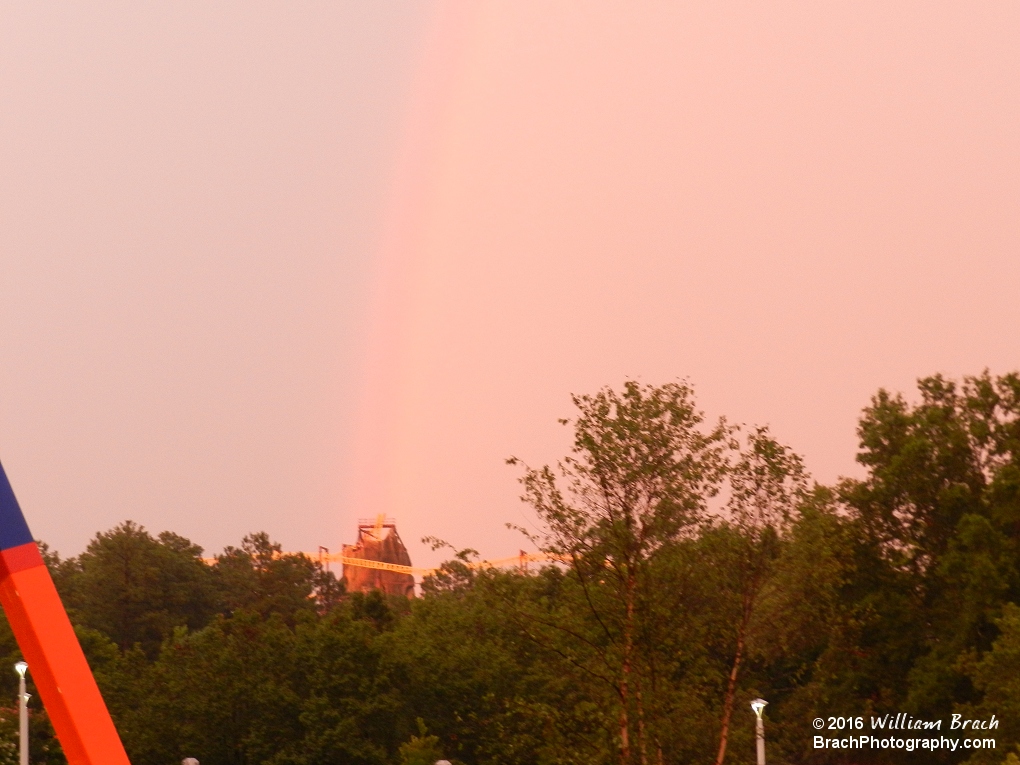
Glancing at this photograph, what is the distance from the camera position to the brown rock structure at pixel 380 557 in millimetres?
109750

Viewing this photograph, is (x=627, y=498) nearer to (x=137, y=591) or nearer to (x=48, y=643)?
(x=48, y=643)

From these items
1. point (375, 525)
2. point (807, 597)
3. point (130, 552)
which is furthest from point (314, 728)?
point (375, 525)

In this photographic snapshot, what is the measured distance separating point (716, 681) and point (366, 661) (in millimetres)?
14362

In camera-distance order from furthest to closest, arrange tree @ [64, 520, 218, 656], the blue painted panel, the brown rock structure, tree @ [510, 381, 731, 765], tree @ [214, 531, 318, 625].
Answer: the brown rock structure < tree @ [214, 531, 318, 625] < tree @ [64, 520, 218, 656] < tree @ [510, 381, 731, 765] < the blue painted panel

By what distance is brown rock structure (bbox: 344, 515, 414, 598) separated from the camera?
109750 mm

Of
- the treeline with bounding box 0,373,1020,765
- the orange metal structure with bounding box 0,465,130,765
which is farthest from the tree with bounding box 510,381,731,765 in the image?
the orange metal structure with bounding box 0,465,130,765

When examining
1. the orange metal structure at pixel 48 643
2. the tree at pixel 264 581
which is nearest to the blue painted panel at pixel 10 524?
the orange metal structure at pixel 48 643

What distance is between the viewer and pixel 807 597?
37.6 metres

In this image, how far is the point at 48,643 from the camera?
4.68 m

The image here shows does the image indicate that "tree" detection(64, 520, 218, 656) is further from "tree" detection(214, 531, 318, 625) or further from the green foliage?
the green foliage

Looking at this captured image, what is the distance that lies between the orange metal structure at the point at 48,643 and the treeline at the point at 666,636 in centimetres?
2371

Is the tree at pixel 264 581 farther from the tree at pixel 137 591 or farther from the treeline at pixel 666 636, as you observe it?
the treeline at pixel 666 636

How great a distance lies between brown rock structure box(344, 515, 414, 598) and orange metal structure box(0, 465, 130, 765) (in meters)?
104

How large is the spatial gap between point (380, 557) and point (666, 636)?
3408 inches
